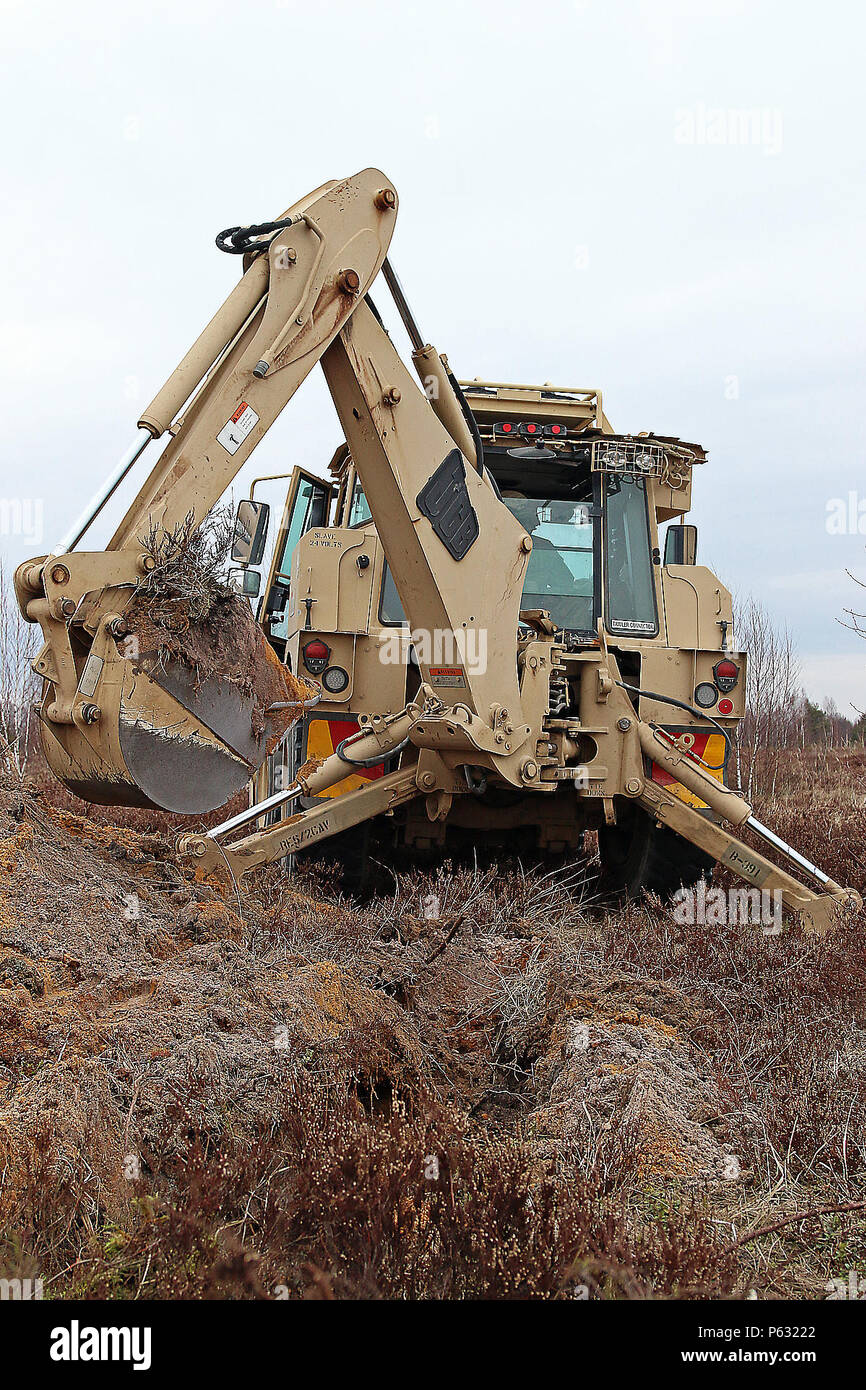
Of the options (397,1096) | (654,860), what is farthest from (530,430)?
(397,1096)

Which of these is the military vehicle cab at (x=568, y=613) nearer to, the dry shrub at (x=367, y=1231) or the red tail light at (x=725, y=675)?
the red tail light at (x=725, y=675)

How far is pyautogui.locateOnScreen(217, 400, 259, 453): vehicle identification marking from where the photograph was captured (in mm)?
4363

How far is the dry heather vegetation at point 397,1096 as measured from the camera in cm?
271

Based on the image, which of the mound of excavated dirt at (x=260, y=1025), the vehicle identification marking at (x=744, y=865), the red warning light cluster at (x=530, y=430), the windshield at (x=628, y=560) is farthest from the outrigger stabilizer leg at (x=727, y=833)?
the red warning light cluster at (x=530, y=430)

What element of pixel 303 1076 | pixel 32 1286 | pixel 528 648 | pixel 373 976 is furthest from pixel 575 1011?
pixel 32 1286

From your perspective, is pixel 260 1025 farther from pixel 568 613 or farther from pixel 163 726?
pixel 568 613

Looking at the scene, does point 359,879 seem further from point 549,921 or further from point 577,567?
point 577,567

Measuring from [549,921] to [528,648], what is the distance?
149cm

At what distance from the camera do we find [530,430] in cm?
691

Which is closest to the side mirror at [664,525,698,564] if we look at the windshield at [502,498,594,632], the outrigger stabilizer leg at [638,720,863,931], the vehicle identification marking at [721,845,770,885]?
the windshield at [502,498,594,632]

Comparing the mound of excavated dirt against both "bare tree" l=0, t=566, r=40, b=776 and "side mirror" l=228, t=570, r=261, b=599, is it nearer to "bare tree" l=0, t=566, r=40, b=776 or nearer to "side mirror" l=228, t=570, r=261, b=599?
"side mirror" l=228, t=570, r=261, b=599

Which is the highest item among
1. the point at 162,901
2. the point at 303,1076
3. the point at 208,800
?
the point at 208,800

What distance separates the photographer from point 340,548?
686 cm

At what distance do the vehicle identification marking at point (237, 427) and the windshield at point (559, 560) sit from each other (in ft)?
9.66
